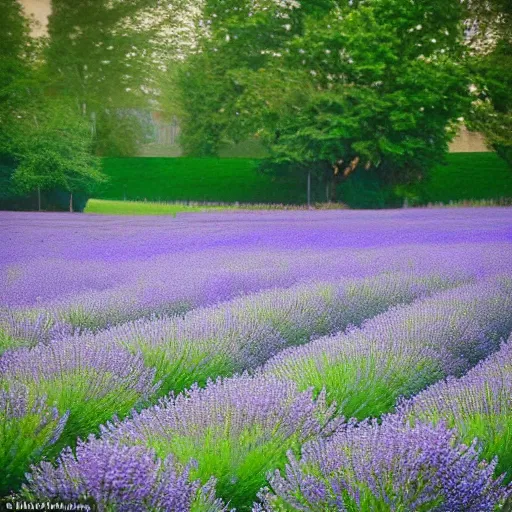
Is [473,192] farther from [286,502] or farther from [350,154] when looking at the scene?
[286,502]

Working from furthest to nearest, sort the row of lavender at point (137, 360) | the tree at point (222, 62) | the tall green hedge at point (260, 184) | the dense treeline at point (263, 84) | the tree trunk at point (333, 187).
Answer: the tree trunk at point (333, 187), the tree at point (222, 62), the tall green hedge at point (260, 184), the dense treeline at point (263, 84), the row of lavender at point (137, 360)

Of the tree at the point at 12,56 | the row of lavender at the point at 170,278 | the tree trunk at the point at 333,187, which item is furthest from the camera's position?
the tree trunk at the point at 333,187

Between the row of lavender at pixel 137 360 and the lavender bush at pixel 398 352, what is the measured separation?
0.58 ft

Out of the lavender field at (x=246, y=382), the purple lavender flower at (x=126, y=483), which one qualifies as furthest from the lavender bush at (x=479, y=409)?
the purple lavender flower at (x=126, y=483)

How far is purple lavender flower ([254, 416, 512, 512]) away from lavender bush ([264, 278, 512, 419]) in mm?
434

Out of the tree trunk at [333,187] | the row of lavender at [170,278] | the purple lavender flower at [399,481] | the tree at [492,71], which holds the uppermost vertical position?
the tree at [492,71]

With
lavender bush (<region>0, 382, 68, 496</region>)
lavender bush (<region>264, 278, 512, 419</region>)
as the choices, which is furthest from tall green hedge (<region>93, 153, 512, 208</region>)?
lavender bush (<region>0, 382, 68, 496</region>)

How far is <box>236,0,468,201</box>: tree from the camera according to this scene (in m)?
8.75

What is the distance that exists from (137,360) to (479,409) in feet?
2.70

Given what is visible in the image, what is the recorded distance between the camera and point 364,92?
9.25 m

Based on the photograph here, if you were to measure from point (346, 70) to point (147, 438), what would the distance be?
8548 millimetres

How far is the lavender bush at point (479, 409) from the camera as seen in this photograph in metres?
1.45

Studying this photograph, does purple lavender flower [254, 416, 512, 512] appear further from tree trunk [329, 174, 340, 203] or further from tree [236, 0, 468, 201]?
tree trunk [329, 174, 340, 203]

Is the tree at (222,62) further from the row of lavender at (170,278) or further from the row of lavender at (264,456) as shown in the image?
the row of lavender at (264,456)
